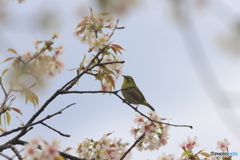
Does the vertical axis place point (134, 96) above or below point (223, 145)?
above

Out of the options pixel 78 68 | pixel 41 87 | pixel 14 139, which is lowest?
pixel 14 139

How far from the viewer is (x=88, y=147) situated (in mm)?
3672

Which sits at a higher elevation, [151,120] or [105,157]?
[151,120]

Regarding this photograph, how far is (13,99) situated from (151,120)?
1555mm

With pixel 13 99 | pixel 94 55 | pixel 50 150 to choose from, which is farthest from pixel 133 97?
pixel 50 150

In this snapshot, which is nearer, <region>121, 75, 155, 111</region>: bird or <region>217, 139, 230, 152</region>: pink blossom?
<region>217, 139, 230, 152</region>: pink blossom

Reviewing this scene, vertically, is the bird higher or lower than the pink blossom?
higher

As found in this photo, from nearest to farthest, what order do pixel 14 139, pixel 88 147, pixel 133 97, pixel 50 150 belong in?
pixel 50 150
pixel 14 139
pixel 88 147
pixel 133 97

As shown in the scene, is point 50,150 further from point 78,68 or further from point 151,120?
point 78,68

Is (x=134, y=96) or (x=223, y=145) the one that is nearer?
(x=223, y=145)

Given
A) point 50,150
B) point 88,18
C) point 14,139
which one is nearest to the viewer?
point 50,150

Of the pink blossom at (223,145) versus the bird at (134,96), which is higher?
the bird at (134,96)

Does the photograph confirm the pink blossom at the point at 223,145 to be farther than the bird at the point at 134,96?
No

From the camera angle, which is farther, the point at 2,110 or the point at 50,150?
the point at 2,110
